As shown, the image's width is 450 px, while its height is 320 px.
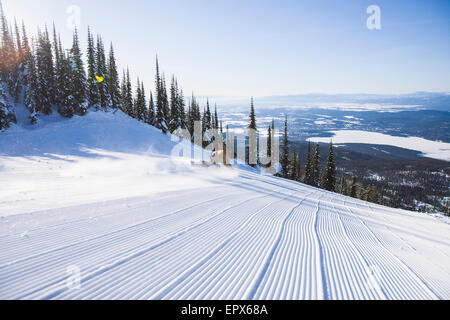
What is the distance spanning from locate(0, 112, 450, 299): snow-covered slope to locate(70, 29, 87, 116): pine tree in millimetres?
24128

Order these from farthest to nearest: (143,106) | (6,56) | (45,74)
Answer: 1. (143,106)
2. (6,56)
3. (45,74)

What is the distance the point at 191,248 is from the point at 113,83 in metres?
46.2

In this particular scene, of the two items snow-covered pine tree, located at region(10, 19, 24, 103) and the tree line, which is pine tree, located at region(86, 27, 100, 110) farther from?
snow-covered pine tree, located at region(10, 19, 24, 103)

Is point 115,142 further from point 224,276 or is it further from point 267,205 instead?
point 224,276

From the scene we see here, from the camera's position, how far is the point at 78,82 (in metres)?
33.0

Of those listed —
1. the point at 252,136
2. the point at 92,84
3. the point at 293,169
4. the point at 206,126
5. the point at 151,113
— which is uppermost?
the point at 92,84

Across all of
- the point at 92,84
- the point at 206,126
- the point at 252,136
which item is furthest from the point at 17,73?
the point at 252,136

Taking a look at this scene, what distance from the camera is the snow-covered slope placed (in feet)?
12.1

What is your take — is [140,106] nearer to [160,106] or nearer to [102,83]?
[160,106]

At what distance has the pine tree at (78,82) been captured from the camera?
31.9 m

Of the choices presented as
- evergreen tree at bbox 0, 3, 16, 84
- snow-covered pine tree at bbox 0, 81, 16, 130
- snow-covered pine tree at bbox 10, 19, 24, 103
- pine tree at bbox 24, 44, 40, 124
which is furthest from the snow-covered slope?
evergreen tree at bbox 0, 3, 16, 84

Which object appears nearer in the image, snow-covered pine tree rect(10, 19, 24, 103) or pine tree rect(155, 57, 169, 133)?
snow-covered pine tree rect(10, 19, 24, 103)

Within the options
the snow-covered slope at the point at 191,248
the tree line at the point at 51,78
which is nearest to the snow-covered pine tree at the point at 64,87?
the tree line at the point at 51,78
